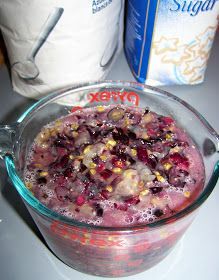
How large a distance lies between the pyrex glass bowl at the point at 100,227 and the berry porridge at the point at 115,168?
27 millimetres

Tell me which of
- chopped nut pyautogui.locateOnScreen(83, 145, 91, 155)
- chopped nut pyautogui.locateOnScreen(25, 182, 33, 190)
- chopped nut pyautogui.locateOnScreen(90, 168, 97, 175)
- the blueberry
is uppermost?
chopped nut pyautogui.locateOnScreen(83, 145, 91, 155)

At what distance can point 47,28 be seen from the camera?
826 mm

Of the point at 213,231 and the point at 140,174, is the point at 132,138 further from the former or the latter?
the point at 213,231

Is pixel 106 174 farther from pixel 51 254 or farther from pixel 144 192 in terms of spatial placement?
pixel 51 254

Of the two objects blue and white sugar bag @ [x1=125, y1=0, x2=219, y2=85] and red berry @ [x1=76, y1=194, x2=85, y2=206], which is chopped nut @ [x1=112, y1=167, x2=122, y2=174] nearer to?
red berry @ [x1=76, y1=194, x2=85, y2=206]

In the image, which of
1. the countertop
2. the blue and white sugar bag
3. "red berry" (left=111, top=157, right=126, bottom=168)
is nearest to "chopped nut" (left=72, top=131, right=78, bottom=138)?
"red berry" (left=111, top=157, right=126, bottom=168)

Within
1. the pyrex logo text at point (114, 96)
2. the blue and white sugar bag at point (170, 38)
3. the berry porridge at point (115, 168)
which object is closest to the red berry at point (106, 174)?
the berry porridge at point (115, 168)

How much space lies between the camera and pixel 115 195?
0.65 meters

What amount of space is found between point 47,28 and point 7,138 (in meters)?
0.28

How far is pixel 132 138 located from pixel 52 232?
236 millimetres

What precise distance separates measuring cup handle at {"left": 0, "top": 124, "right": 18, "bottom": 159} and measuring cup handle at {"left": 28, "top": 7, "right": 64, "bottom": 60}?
246mm

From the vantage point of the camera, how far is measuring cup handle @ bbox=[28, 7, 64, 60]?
2.60 ft

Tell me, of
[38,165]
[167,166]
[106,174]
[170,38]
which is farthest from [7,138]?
[170,38]

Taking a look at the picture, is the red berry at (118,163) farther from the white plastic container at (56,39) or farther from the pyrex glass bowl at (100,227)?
the white plastic container at (56,39)
